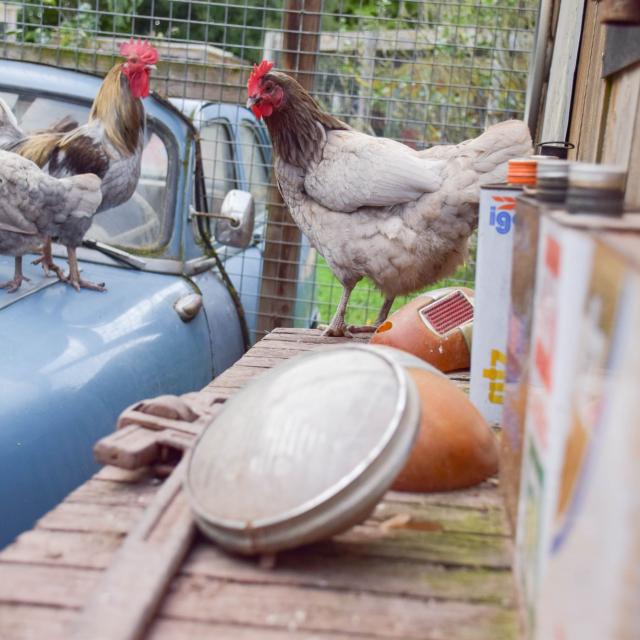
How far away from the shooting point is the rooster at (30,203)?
370 cm

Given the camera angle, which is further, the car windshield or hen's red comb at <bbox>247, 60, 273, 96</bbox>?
the car windshield

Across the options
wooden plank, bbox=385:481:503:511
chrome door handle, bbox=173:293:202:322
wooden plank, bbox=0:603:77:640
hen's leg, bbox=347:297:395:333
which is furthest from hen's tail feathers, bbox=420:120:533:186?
wooden plank, bbox=0:603:77:640

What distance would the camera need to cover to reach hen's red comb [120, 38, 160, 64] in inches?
184

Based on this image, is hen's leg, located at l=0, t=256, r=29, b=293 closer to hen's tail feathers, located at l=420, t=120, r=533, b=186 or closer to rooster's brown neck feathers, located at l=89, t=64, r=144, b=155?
rooster's brown neck feathers, located at l=89, t=64, r=144, b=155

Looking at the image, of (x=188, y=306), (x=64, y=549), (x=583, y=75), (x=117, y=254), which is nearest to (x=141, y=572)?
(x=64, y=549)

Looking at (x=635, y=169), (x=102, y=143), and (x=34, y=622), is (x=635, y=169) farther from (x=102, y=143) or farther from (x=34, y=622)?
(x=102, y=143)

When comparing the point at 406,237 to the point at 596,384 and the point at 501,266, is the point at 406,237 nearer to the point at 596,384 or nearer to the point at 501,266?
the point at 501,266

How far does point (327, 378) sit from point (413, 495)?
16.0 inches

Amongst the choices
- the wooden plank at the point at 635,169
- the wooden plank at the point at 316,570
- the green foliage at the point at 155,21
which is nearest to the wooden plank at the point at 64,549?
the wooden plank at the point at 316,570

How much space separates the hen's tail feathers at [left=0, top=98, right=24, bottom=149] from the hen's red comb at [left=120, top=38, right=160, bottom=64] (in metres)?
0.72

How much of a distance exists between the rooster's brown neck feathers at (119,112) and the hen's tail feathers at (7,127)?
39 cm

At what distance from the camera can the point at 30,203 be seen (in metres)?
3.80

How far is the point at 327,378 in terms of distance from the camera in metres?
1.59

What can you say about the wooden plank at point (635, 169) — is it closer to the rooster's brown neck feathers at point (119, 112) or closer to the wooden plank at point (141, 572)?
the wooden plank at point (141, 572)
